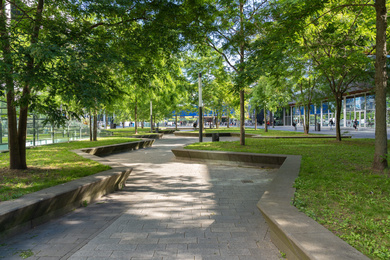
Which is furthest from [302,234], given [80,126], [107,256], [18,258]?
[80,126]

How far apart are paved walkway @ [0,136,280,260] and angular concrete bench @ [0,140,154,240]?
0.51ft

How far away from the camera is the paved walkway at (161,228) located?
3277mm

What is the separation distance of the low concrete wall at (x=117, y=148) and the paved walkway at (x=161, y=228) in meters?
6.63

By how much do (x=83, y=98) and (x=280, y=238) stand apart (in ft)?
13.3

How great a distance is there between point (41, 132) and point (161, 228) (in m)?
14.1

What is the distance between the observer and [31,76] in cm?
454

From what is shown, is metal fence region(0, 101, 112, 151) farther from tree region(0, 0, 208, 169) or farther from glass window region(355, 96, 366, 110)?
glass window region(355, 96, 366, 110)

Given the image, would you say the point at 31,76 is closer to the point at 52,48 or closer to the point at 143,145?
the point at 52,48

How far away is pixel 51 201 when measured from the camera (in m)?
4.36

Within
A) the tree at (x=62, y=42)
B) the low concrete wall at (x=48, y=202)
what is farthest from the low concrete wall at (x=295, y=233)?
the tree at (x=62, y=42)

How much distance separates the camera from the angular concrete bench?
3.66 m

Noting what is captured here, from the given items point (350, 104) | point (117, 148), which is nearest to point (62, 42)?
Answer: point (117, 148)

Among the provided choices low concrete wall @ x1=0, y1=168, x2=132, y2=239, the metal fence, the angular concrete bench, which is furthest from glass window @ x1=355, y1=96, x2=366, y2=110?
low concrete wall @ x1=0, y1=168, x2=132, y2=239

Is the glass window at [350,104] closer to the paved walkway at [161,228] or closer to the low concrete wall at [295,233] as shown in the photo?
the paved walkway at [161,228]
